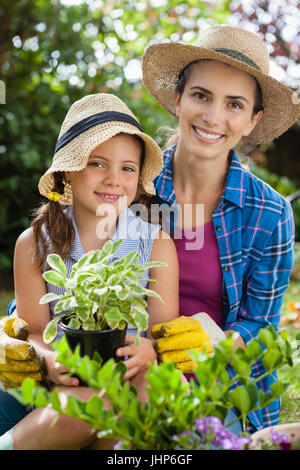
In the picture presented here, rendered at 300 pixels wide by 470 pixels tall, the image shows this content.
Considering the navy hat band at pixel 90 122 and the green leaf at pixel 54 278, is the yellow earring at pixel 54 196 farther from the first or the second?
the green leaf at pixel 54 278

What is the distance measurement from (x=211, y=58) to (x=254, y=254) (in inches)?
32.1

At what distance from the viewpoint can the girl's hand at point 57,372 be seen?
1.30 metres

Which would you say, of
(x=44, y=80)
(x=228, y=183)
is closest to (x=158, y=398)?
(x=228, y=183)

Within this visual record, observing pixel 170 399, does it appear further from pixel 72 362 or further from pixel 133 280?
pixel 133 280

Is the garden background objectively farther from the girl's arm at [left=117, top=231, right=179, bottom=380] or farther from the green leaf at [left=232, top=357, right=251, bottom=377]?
the green leaf at [left=232, top=357, right=251, bottom=377]

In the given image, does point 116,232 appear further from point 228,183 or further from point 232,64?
point 232,64

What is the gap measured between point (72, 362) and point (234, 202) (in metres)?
1.36

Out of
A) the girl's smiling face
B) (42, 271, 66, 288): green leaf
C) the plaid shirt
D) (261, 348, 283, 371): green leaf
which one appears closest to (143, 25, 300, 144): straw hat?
the plaid shirt

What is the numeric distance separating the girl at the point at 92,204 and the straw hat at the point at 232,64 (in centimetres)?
46

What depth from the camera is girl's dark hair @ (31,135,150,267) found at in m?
1.81

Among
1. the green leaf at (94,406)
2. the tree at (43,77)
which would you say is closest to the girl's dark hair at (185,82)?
the green leaf at (94,406)

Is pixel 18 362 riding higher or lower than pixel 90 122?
lower

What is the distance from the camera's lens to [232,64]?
192cm
